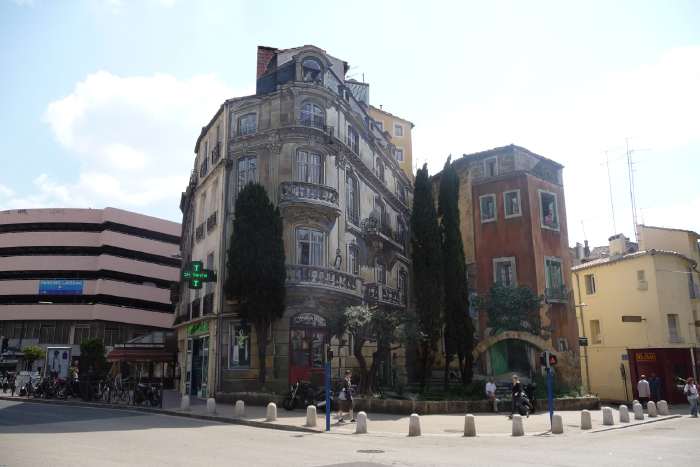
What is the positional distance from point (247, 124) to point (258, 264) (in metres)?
8.17

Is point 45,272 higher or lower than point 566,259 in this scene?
higher

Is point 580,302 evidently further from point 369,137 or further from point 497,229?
point 369,137

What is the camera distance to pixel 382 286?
105ft

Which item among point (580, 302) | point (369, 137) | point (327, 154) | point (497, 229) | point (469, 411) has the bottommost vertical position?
point (469, 411)

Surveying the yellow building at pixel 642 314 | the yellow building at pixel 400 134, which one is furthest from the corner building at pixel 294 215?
the yellow building at pixel 642 314

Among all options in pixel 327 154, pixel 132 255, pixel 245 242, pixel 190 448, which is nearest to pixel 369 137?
pixel 327 154

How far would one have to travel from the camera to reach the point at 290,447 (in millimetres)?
12469

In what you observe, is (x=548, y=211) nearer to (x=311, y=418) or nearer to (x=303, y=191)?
(x=303, y=191)

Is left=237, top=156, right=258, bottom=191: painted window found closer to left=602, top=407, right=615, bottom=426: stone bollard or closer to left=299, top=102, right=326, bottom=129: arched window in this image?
left=299, top=102, right=326, bottom=129: arched window

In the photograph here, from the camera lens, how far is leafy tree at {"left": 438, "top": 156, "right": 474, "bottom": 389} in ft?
88.3

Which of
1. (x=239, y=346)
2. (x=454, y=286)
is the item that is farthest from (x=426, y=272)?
(x=239, y=346)

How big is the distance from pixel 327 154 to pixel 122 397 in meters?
15.1

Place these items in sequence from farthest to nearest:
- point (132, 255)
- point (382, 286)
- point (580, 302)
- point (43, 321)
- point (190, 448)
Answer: point (132, 255) < point (43, 321) < point (580, 302) < point (382, 286) < point (190, 448)

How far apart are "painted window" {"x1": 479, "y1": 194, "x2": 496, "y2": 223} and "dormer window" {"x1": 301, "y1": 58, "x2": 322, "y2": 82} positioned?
12.5 m
